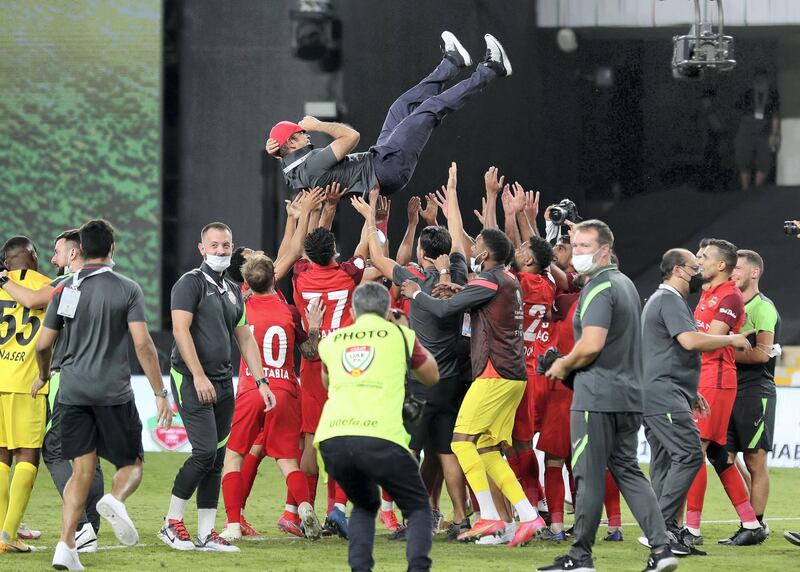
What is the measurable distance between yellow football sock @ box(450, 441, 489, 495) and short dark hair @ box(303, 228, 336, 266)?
63.2 inches

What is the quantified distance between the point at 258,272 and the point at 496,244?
162cm

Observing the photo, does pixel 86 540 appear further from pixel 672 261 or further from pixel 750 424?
pixel 750 424

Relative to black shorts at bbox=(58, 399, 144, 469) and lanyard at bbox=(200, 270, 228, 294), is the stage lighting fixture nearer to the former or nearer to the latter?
lanyard at bbox=(200, 270, 228, 294)

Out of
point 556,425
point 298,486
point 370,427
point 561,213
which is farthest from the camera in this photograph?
point 561,213

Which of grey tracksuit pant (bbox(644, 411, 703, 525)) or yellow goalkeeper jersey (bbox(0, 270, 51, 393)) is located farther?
yellow goalkeeper jersey (bbox(0, 270, 51, 393))

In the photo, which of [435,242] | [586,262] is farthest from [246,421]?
[586,262]

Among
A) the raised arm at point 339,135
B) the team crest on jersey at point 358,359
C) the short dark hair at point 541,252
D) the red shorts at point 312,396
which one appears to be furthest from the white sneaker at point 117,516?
the short dark hair at point 541,252

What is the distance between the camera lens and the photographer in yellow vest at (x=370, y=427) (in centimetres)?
594

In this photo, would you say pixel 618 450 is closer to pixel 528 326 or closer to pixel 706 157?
pixel 528 326

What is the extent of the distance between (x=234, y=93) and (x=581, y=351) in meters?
9.95

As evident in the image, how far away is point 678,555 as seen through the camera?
804 centimetres

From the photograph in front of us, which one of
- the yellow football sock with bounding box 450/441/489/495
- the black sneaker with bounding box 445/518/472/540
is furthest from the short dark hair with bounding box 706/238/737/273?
the black sneaker with bounding box 445/518/472/540

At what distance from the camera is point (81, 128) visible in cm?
1623

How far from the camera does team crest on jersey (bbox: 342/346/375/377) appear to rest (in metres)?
6.00
